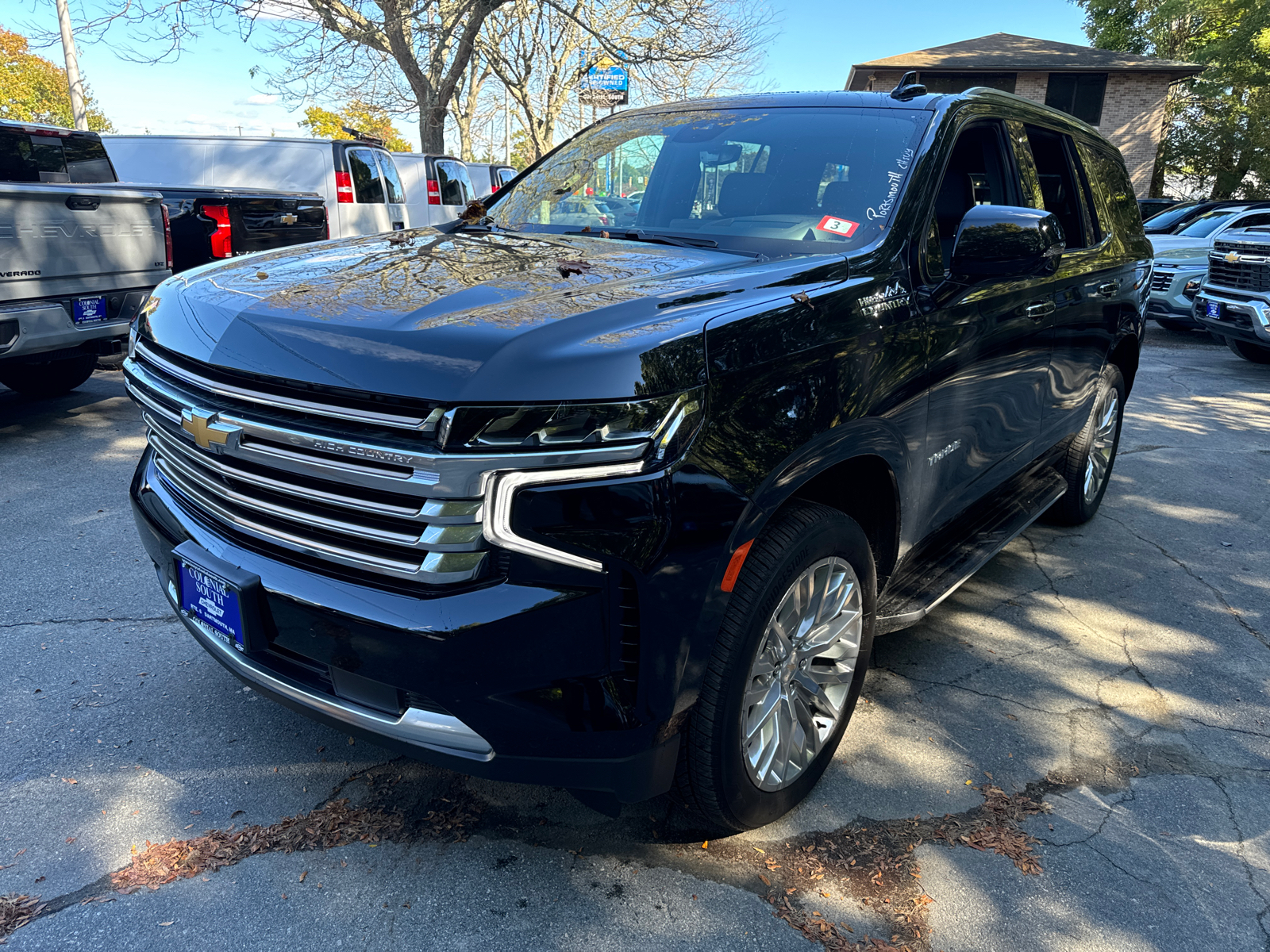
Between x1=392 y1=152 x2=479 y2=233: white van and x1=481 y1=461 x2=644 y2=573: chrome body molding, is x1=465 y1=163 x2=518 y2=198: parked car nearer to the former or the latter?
x1=392 y1=152 x2=479 y2=233: white van

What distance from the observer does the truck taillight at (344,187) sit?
10.7 m

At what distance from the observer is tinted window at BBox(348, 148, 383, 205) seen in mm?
10984

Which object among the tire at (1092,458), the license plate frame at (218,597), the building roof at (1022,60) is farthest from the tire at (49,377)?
the building roof at (1022,60)

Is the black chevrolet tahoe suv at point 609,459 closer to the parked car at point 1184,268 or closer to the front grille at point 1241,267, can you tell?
the front grille at point 1241,267

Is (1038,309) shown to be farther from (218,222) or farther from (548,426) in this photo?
(218,222)

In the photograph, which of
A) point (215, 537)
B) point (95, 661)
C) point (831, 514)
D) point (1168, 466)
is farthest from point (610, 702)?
point (1168, 466)

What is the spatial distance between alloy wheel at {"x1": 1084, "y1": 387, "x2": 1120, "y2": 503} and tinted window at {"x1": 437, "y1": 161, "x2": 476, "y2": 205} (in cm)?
1135

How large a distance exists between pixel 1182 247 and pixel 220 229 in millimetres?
12249

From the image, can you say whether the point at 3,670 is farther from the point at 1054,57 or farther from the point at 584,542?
the point at 1054,57

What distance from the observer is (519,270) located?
2.55m

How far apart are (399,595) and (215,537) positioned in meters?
0.68

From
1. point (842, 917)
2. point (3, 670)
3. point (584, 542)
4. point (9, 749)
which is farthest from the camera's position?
point (3, 670)

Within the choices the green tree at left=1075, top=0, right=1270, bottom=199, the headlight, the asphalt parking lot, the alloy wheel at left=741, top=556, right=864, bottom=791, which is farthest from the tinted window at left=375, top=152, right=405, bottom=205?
the green tree at left=1075, top=0, right=1270, bottom=199

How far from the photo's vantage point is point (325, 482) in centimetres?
202
